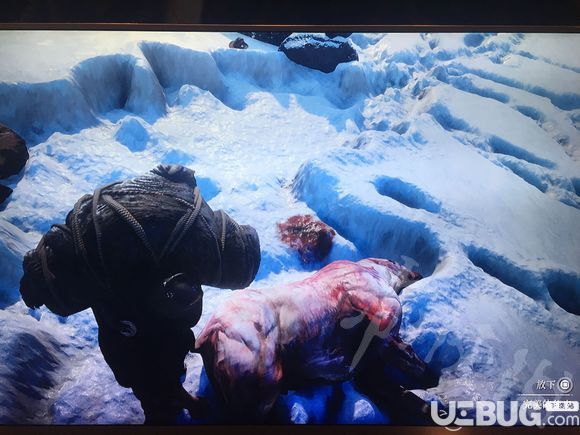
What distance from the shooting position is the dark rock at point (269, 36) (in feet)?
8.04

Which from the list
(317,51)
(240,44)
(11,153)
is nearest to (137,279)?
(11,153)

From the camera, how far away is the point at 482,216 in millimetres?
2115

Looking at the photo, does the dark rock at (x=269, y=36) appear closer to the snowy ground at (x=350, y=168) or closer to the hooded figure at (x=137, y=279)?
the snowy ground at (x=350, y=168)

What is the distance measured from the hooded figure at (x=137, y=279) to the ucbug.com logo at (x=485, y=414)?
96cm

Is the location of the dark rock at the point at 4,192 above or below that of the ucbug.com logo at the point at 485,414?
above

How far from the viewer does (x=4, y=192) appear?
2053 millimetres

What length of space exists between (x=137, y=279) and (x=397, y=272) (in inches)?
42.6

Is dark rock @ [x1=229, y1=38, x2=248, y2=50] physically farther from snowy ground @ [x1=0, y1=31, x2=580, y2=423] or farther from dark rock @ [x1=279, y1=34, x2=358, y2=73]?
dark rock @ [x1=279, y1=34, x2=358, y2=73]

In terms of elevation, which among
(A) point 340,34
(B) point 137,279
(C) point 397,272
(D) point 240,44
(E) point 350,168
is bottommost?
(B) point 137,279

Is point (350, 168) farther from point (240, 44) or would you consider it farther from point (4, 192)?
point (4, 192)

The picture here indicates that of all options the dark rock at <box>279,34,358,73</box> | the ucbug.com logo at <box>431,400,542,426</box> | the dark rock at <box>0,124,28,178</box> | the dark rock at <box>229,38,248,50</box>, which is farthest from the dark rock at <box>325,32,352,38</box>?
the ucbug.com logo at <box>431,400,542,426</box>

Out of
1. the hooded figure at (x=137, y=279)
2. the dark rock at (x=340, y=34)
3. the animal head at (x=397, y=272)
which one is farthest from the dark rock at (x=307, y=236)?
the dark rock at (x=340, y=34)

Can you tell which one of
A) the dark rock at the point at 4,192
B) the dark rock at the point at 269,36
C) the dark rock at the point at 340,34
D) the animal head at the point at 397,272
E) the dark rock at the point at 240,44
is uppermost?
the dark rock at the point at 340,34

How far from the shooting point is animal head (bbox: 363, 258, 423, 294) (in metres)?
1.98
